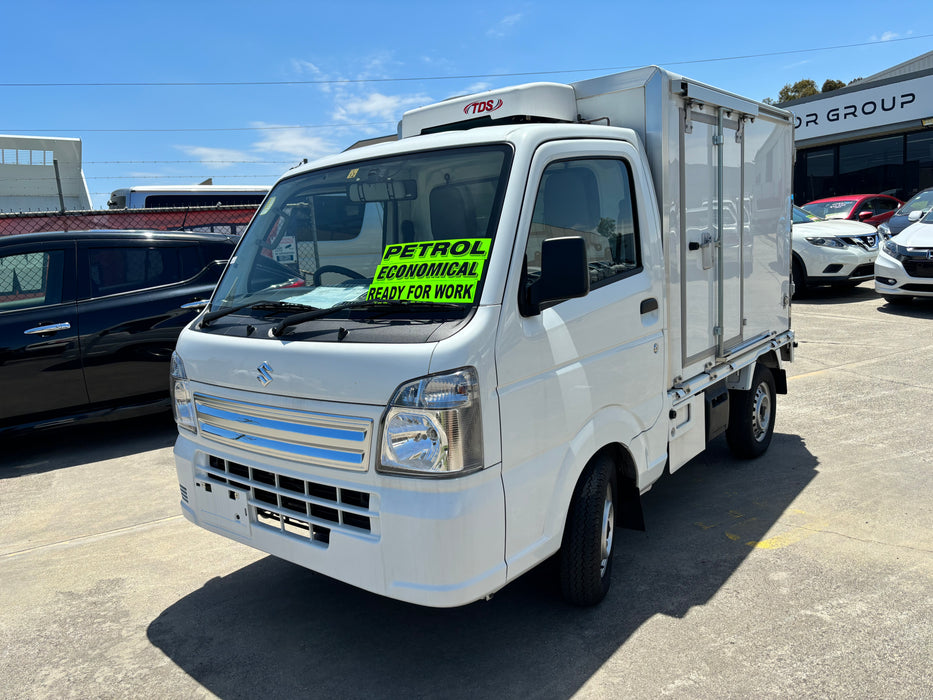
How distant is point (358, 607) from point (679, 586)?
1582mm

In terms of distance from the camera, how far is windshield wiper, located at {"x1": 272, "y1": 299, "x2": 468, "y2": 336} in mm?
2877

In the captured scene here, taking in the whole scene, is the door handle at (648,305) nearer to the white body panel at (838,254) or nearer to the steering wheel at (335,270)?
the steering wheel at (335,270)

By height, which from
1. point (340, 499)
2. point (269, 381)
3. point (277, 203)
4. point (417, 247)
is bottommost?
point (340, 499)

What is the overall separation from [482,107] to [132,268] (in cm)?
418

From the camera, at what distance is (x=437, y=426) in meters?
2.57

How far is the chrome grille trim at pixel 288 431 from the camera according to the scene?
8.89ft

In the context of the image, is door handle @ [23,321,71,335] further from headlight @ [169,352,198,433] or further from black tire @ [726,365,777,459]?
black tire @ [726,365,777,459]

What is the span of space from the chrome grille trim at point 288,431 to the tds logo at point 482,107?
1938 millimetres

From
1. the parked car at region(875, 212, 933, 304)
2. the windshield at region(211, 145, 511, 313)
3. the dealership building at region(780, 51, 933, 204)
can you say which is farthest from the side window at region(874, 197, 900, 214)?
the windshield at region(211, 145, 511, 313)

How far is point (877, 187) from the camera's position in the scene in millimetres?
23625

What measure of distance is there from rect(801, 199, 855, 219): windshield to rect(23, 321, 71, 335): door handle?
1431 cm

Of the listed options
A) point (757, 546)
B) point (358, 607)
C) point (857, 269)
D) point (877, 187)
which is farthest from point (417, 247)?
point (877, 187)

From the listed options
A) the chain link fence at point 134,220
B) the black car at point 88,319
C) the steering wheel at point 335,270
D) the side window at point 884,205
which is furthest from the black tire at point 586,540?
the side window at point 884,205

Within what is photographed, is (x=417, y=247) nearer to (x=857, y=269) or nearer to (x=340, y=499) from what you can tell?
(x=340, y=499)
